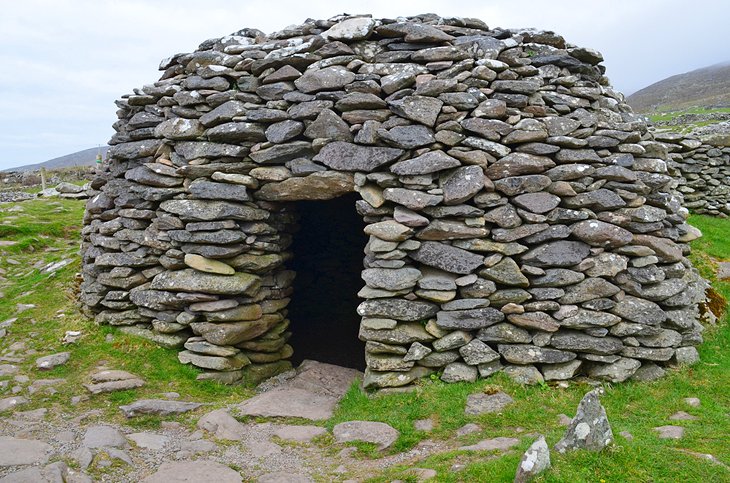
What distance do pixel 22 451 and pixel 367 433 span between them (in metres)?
3.61

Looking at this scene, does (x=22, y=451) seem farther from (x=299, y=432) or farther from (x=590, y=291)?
(x=590, y=291)

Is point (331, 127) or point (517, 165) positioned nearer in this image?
point (517, 165)

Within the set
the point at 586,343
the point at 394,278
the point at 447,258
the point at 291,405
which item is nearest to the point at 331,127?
the point at 394,278

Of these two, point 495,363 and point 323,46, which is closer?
point 495,363

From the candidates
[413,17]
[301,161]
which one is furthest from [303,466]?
[413,17]

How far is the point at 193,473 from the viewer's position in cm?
526

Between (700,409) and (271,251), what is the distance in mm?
6408

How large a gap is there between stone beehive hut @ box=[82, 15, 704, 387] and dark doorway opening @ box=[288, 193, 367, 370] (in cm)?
464

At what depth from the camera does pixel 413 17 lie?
8719 mm

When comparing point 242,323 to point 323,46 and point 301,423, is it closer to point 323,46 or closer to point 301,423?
point 301,423

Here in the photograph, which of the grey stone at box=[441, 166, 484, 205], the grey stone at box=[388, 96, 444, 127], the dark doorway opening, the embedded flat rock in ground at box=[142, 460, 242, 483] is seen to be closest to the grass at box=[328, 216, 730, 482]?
the embedded flat rock in ground at box=[142, 460, 242, 483]

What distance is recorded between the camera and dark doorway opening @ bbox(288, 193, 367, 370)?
14.0m

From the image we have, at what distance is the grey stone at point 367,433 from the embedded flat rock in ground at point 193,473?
1.34m

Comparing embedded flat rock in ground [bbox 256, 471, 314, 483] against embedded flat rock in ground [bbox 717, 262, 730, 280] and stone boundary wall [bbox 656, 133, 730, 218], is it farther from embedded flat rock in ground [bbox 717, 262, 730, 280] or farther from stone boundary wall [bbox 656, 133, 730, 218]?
stone boundary wall [bbox 656, 133, 730, 218]
